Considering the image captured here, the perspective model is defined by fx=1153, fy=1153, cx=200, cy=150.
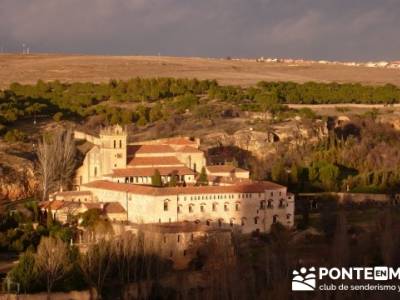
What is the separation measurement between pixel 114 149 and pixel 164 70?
136 ft

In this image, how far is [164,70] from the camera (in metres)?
78.6

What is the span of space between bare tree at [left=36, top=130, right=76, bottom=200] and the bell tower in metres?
1.84

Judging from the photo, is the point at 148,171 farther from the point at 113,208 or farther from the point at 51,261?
the point at 51,261

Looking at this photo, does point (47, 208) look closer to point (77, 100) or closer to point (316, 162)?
point (316, 162)

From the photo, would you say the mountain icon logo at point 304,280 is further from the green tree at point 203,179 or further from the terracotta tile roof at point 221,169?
the terracotta tile roof at point 221,169

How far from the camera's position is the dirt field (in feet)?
236

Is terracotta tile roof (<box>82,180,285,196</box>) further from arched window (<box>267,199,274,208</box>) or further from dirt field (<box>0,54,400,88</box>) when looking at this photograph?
dirt field (<box>0,54,400,88</box>)

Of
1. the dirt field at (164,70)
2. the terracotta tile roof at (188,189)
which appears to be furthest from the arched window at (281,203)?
the dirt field at (164,70)

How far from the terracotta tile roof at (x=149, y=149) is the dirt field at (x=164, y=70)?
84.5 feet

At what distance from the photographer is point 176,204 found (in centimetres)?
3322

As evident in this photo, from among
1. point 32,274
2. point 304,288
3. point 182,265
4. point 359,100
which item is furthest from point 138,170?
point 359,100

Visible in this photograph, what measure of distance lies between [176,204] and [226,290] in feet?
22.0

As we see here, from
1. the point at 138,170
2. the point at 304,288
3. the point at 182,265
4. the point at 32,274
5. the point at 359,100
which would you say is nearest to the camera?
the point at 304,288

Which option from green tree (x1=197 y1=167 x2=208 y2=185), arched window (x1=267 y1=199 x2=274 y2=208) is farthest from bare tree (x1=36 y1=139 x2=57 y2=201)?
arched window (x1=267 y1=199 x2=274 y2=208)
